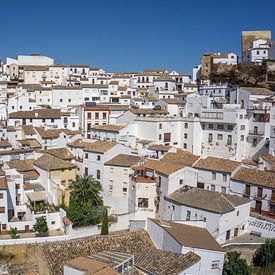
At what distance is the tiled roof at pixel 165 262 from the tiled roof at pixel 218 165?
1284 cm

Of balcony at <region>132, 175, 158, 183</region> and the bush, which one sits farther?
balcony at <region>132, 175, 158, 183</region>

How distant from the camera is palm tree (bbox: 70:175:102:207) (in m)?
33.8

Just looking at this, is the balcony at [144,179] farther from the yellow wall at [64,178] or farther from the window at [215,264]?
the window at [215,264]

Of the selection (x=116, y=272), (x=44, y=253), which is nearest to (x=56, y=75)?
(x=44, y=253)

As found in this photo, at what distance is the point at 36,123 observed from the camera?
1922 inches

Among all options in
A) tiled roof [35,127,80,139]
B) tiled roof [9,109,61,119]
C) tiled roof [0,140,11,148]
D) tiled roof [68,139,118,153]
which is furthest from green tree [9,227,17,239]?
tiled roof [9,109,61,119]

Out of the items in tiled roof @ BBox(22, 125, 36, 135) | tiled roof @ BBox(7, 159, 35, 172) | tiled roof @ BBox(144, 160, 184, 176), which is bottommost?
tiled roof @ BBox(7, 159, 35, 172)

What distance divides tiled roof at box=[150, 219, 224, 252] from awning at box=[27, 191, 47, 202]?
12630 mm

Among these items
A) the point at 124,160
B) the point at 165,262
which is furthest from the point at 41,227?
the point at 165,262

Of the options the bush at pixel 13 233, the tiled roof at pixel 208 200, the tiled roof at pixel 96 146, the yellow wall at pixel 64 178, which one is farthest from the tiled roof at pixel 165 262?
the tiled roof at pixel 96 146

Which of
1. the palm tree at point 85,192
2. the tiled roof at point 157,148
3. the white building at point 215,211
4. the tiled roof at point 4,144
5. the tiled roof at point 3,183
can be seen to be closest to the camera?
the white building at point 215,211

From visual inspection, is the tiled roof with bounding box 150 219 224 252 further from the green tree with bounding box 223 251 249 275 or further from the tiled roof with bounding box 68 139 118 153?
the tiled roof with bounding box 68 139 118 153

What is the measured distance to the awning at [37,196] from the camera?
108 feet

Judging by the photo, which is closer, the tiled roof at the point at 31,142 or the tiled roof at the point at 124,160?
the tiled roof at the point at 124,160
